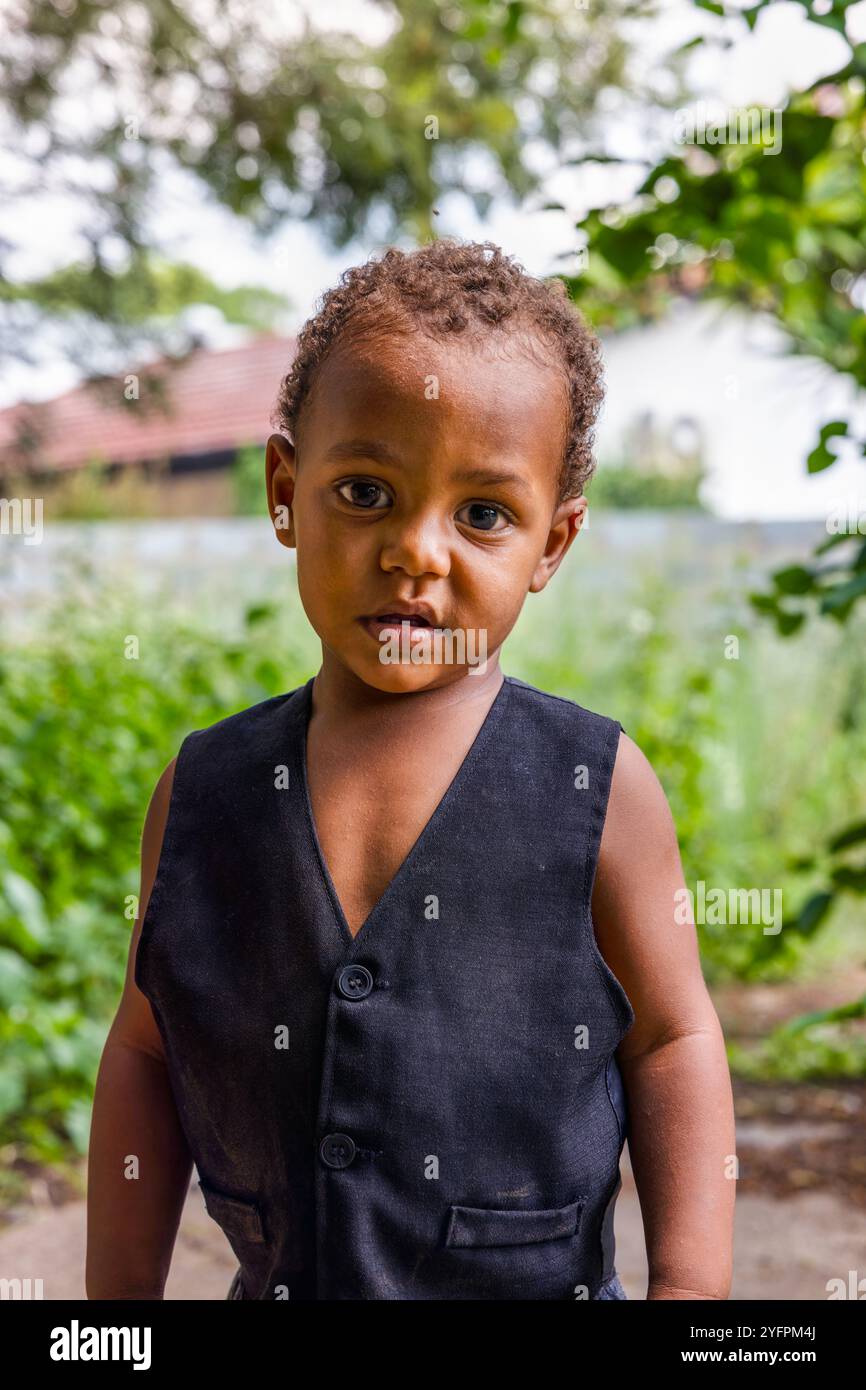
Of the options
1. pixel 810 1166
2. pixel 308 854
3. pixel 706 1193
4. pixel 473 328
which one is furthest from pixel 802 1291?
pixel 473 328

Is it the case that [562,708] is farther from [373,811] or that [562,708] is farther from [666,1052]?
[666,1052]

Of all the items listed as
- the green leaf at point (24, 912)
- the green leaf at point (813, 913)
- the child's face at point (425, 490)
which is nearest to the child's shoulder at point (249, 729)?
the child's face at point (425, 490)

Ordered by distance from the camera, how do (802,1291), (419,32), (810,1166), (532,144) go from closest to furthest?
(802,1291), (810,1166), (419,32), (532,144)

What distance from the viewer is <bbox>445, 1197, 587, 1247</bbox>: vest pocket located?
101cm

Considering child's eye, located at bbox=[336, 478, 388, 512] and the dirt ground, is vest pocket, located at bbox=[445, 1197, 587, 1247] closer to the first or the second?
child's eye, located at bbox=[336, 478, 388, 512]

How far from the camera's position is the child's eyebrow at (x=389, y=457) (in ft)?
3.17

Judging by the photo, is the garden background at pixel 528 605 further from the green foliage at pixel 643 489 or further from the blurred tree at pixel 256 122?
the green foliage at pixel 643 489

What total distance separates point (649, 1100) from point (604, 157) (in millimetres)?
1305

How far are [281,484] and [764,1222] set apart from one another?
7.84 feet

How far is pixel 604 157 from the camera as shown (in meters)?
1.84

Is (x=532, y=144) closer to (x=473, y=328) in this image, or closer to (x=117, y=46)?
(x=117, y=46)

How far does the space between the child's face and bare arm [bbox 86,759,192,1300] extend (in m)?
0.28

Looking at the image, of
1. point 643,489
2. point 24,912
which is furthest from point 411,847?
point 643,489

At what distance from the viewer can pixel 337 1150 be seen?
39.4 inches
